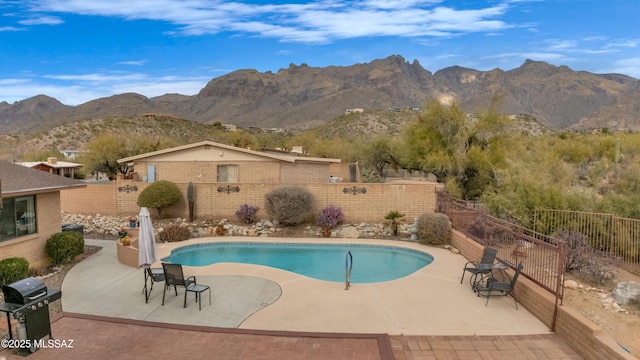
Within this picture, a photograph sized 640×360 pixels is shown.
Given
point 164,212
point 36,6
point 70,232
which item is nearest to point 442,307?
point 70,232

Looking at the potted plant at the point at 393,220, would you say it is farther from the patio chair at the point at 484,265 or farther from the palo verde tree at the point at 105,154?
the palo verde tree at the point at 105,154

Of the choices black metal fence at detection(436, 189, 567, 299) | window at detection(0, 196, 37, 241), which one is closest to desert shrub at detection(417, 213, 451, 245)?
black metal fence at detection(436, 189, 567, 299)

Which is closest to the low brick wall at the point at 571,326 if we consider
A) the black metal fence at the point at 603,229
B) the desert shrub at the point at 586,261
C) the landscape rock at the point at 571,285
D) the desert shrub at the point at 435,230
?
the landscape rock at the point at 571,285

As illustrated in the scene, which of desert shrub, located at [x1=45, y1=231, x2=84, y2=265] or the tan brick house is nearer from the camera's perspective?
the tan brick house

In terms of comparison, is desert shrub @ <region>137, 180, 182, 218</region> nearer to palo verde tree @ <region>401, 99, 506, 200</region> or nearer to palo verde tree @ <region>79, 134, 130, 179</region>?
palo verde tree @ <region>401, 99, 506, 200</region>

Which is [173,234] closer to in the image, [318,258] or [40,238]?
[40,238]

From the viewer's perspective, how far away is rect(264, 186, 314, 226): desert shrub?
19344mm

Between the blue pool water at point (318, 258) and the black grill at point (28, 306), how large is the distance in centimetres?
759

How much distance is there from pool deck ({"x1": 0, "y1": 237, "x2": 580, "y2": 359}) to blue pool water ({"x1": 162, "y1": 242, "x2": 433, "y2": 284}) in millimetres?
1770

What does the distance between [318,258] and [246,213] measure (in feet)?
18.7

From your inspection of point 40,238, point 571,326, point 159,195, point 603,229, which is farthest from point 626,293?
point 159,195

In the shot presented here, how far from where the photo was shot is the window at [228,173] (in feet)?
81.2

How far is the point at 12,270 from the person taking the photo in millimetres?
10539

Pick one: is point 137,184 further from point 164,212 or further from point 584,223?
point 584,223
